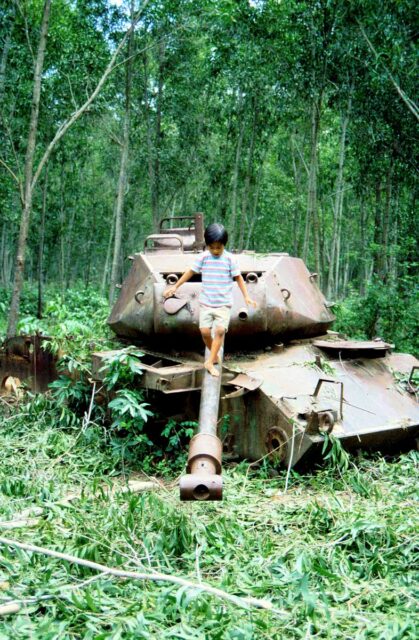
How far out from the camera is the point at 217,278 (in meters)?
5.64

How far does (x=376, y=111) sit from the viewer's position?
54.6 ft

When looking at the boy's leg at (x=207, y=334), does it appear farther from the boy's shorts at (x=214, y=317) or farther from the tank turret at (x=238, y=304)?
the tank turret at (x=238, y=304)

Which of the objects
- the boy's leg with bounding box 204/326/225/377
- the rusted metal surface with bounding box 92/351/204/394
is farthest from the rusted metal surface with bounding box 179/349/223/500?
the rusted metal surface with bounding box 92/351/204/394

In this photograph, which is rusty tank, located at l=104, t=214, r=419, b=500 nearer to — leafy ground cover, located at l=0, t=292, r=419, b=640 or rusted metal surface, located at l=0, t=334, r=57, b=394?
leafy ground cover, located at l=0, t=292, r=419, b=640

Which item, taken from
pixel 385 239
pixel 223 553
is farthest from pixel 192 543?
pixel 385 239

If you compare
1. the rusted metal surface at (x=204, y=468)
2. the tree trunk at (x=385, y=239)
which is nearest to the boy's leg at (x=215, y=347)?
the rusted metal surface at (x=204, y=468)

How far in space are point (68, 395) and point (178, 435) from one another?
1.57m

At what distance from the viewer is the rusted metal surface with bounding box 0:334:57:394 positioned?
8.06 metres

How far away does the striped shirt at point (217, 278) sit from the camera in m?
5.61

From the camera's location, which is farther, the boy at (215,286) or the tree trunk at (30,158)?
the tree trunk at (30,158)

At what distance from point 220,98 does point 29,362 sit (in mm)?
16636

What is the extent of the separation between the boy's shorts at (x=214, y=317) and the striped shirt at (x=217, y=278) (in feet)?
0.16

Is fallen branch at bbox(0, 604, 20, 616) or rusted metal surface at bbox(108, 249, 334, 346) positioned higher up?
rusted metal surface at bbox(108, 249, 334, 346)

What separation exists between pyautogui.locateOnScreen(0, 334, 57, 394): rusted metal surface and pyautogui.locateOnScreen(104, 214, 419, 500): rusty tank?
3.22ft
